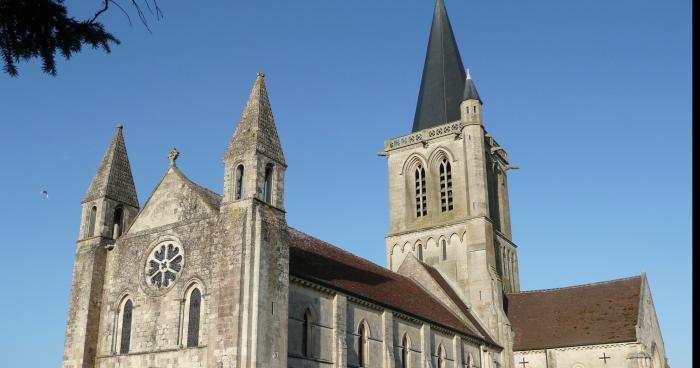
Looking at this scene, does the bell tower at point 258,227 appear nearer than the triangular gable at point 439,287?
Yes

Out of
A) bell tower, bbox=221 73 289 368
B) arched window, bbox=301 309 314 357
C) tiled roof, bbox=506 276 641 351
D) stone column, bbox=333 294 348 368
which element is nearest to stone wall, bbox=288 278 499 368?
stone column, bbox=333 294 348 368

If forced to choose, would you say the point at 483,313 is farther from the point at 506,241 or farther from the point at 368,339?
the point at 368,339

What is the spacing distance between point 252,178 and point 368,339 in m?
8.92

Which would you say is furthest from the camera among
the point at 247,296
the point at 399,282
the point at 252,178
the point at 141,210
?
the point at 399,282

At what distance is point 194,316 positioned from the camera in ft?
79.7

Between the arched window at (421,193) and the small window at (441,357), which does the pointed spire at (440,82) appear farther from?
the small window at (441,357)

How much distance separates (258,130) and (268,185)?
192 centimetres

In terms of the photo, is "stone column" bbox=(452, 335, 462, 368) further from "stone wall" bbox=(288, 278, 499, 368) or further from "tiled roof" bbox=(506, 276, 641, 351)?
"tiled roof" bbox=(506, 276, 641, 351)

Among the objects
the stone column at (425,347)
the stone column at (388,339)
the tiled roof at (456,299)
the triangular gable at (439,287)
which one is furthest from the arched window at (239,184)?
the tiled roof at (456,299)

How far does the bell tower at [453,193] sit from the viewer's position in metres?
42.2

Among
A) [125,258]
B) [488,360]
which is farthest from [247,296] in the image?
[488,360]

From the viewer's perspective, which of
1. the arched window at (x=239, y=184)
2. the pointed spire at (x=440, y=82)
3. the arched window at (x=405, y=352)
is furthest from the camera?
the pointed spire at (x=440, y=82)

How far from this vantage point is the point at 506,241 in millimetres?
47250

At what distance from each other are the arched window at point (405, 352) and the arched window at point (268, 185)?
10312mm
